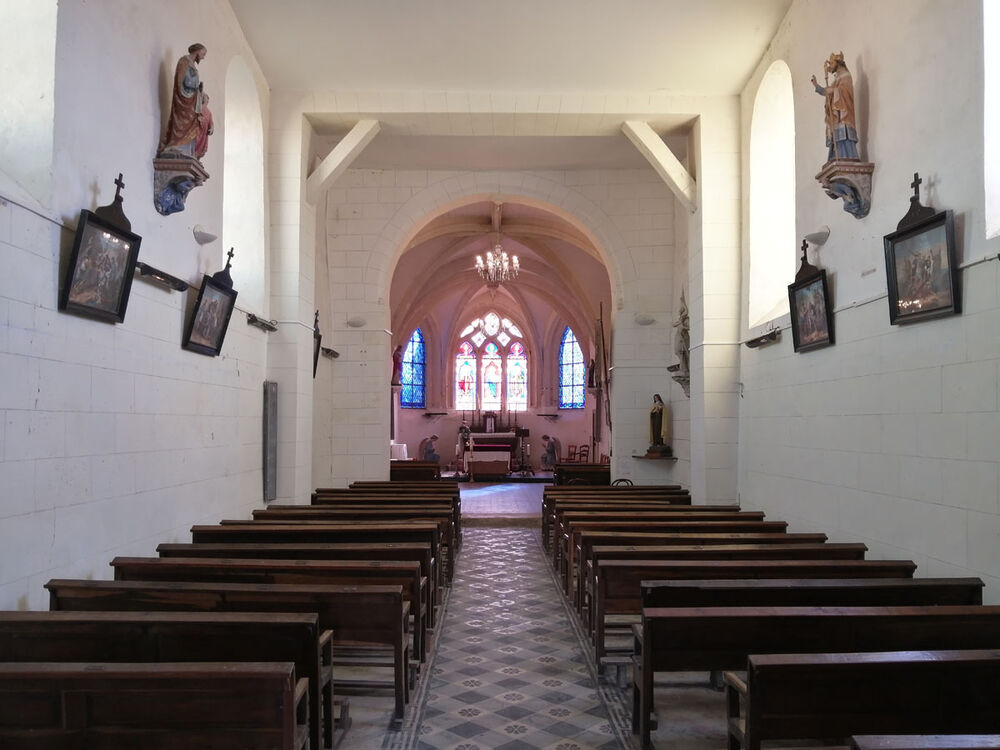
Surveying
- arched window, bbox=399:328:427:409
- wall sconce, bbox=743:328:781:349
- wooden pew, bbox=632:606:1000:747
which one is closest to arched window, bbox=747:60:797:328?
wall sconce, bbox=743:328:781:349

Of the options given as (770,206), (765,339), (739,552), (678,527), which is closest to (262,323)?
(678,527)

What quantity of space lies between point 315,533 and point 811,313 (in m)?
4.57

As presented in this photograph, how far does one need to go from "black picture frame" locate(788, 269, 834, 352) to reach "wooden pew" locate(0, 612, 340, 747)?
195 inches

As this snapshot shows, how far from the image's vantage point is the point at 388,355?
12891 millimetres

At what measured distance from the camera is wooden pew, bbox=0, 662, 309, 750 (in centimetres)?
260

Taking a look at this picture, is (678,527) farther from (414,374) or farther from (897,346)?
(414,374)

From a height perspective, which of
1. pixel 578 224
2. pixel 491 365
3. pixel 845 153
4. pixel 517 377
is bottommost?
pixel 517 377

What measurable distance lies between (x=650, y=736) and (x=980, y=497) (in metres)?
2.26

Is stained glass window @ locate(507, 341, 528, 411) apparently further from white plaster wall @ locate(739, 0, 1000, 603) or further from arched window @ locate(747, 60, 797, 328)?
white plaster wall @ locate(739, 0, 1000, 603)

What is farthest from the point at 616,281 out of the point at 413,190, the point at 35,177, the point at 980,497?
the point at 35,177

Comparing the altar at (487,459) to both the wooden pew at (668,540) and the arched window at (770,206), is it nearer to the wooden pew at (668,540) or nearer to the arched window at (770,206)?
the arched window at (770,206)

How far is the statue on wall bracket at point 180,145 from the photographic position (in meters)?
5.76

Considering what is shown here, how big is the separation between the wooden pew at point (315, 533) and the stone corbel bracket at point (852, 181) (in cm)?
405

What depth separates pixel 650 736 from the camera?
13.0 ft
